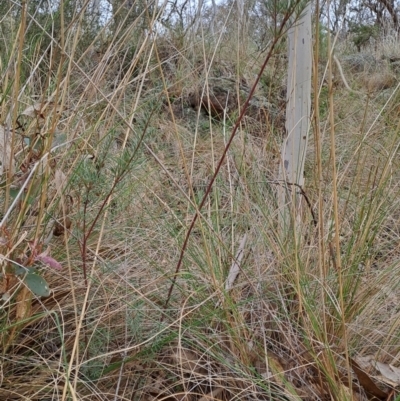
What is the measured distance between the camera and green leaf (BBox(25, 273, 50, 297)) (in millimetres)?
771

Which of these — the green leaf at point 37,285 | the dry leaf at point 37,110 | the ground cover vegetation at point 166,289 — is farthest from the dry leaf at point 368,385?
the dry leaf at point 37,110

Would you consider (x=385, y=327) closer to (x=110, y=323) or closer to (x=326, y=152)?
(x=110, y=323)

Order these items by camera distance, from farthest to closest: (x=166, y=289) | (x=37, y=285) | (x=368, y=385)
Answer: (x=166, y=289)
(x=368, y=385)
(x=37, y=285)

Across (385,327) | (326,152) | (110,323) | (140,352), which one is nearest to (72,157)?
(110,323)

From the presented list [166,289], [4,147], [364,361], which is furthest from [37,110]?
[364,361]

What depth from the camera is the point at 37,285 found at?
30.6 inches

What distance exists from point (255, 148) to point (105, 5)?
2550 millimetres

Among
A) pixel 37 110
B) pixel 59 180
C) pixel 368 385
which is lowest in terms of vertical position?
pixel 368 385

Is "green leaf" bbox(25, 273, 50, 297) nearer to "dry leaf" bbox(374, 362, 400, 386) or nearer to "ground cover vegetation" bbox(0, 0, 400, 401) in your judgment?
"ground cover vegetation" bbox(0, 0, 400, 401)

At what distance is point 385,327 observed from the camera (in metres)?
1.02

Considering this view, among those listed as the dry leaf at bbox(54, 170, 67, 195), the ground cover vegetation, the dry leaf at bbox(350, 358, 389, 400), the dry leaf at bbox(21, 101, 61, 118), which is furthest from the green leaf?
the dry leaf at bbox(350, 358, 389, 400)

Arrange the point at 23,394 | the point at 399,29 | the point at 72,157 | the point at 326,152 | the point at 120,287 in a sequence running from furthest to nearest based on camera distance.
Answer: the point at 399,29
the point at 326,152
the point at 72,157
the point at 120,287
the point at 23,394

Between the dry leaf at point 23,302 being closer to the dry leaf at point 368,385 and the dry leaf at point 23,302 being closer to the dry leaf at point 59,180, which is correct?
the dry leaf at point 59,180

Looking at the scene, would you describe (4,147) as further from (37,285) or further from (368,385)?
(368,385)
